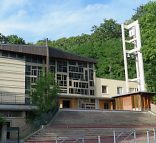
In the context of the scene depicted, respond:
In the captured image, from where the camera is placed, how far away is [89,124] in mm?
34031

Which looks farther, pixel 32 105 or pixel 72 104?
pixel 72 104

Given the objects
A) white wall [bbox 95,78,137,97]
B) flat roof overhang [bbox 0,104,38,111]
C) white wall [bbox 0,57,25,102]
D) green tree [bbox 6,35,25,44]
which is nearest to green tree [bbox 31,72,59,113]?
flat roof overhang [bbox 0,104,38,111]

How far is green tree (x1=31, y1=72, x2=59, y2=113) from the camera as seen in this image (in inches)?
1347

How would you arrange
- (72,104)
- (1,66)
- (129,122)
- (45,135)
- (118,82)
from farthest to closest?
1. (118,82)
2. (72,104)
3. (1,66)
4. (129,122)
5. (45,135)

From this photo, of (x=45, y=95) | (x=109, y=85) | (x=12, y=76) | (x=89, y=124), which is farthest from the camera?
(x=109, y=85)

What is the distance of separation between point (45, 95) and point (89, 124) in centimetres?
507

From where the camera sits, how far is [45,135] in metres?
28.5

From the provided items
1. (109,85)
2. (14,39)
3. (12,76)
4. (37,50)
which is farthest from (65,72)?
(14,39)

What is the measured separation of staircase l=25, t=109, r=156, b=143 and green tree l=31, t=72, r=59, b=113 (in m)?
1.50

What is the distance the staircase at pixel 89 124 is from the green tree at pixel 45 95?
59.0 inches

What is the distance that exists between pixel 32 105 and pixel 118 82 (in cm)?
2253

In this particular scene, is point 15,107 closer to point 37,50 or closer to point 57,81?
point 37,50

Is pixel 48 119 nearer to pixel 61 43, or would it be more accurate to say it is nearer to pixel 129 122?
pixel 129 122

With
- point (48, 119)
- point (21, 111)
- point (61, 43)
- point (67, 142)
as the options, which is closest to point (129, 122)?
point (48, 119)
